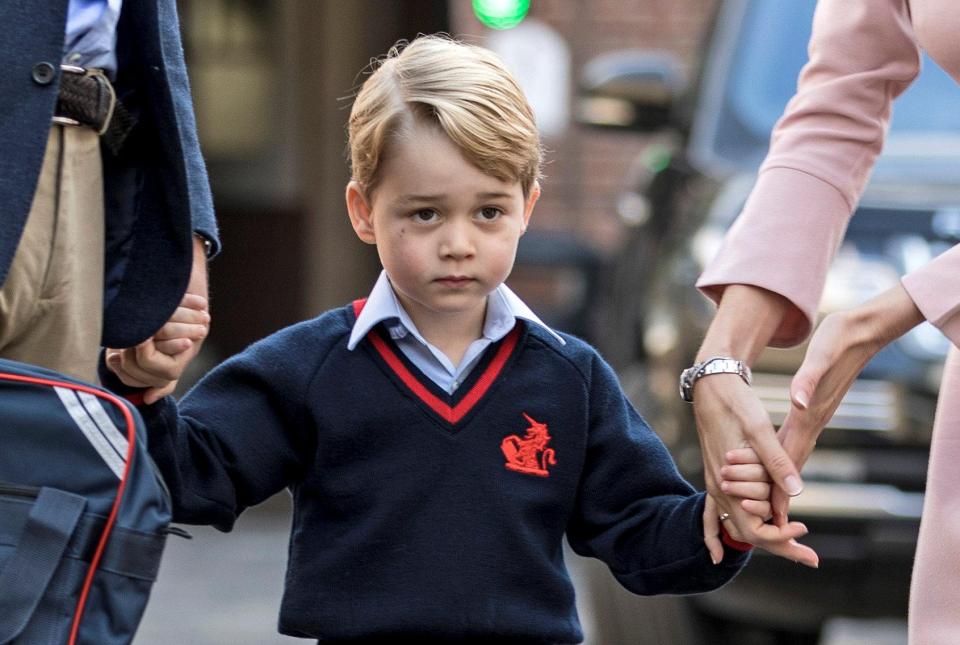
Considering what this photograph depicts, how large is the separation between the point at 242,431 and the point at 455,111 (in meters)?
0.49

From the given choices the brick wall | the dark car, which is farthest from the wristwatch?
the brick wall

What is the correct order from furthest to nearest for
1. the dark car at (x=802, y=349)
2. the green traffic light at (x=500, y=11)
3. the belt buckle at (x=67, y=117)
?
1. the green traffic light at (x=500, y=11)
2. the dark car at (x=802, y=349)
3. the belt buckle at (x=67, y=117)

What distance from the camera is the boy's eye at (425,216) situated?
246 cm

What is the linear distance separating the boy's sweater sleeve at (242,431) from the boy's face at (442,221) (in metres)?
0.20

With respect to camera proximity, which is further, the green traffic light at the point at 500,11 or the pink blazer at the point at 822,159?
the green traffic light at the point at 500,11

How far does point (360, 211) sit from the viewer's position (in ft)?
8.45

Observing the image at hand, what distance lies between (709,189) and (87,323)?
9.34ft

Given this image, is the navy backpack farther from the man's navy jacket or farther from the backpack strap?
the man's navy jacket

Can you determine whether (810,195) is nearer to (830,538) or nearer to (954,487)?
(954,487)

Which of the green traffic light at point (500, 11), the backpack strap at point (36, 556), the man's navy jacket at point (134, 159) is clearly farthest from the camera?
the green traffic light at point (500, 11)

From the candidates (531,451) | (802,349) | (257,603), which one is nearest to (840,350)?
(531,451)

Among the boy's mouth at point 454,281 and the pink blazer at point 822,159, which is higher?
the pink blazer at point 822,159

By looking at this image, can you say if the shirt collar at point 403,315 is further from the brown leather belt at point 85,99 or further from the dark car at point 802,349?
the dark car at point 802,349

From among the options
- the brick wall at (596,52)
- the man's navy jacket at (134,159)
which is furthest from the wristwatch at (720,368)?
the brick wall at (596,52)
